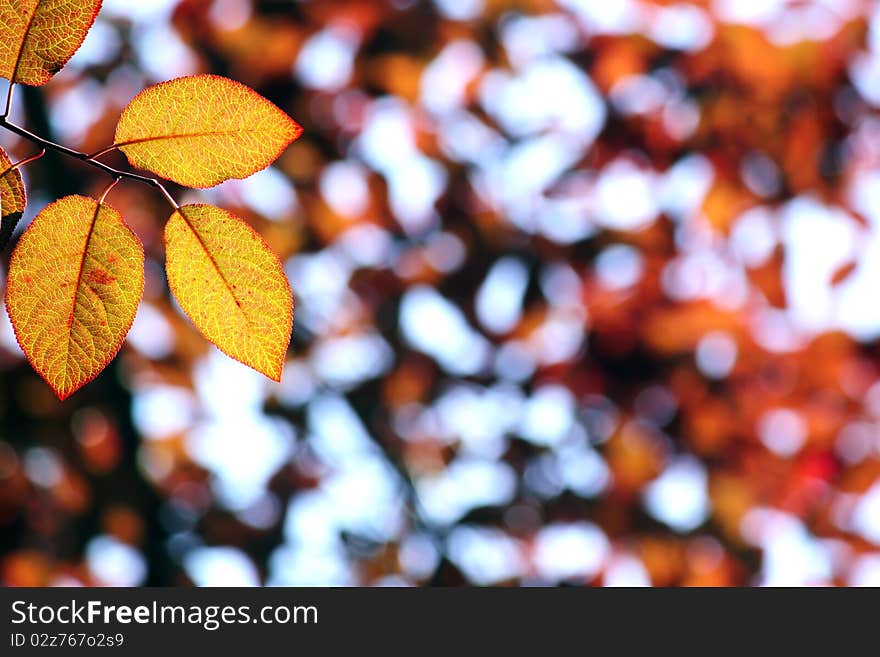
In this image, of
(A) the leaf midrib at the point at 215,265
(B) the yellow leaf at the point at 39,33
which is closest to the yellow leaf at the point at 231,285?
(A) the leaf midrib at the point at 215,265

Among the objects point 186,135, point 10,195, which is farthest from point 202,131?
point 10,195

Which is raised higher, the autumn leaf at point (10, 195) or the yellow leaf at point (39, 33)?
the yellow leaf at point (39, 33)

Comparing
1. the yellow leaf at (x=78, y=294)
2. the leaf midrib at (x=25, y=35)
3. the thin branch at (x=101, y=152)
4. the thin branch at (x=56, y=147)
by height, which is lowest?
the yellow leaf at (x=78, y=294)

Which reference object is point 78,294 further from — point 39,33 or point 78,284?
point 39,33

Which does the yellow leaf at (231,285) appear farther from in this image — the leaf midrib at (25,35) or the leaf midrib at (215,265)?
the leaf midrib at (25,35)

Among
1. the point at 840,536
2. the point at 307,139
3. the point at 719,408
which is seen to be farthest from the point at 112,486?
the point at 840,536

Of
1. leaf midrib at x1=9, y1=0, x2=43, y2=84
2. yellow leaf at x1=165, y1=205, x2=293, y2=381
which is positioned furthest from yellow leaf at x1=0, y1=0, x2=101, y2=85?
yellow leaf at x1=165, y1=205, x2=293, y2=381

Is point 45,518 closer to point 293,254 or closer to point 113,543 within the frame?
point 113,543
